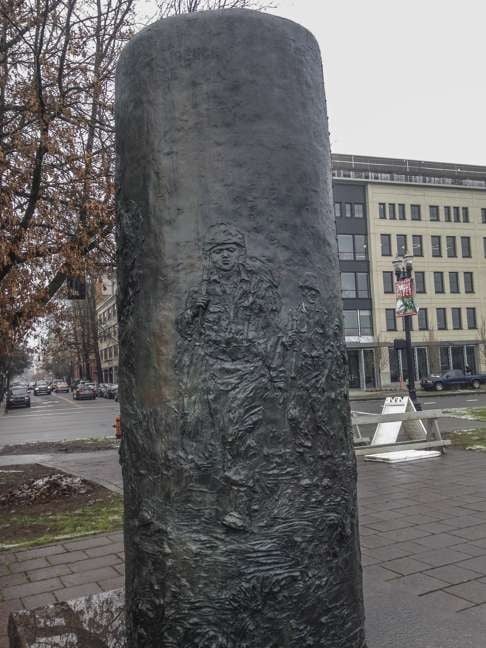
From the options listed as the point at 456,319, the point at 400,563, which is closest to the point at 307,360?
the point at 400,563

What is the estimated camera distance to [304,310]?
2.12 meters

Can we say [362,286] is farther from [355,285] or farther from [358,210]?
[358,210]

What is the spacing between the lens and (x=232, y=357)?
2.02 m

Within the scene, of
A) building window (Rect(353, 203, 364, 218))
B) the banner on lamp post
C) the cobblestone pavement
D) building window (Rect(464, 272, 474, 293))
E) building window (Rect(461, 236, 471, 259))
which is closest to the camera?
the cobblestone pavement

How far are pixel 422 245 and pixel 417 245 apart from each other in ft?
1.38

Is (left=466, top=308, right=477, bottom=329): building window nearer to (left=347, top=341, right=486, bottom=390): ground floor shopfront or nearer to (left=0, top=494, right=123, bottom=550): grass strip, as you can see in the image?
(left=347, top=341, right=486, bottom=390): ground floor shopfront

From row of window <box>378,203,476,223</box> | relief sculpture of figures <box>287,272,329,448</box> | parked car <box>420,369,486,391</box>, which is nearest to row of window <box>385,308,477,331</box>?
row of window <box>378,203,476,223</box>

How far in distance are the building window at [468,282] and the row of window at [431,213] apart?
15.6ft

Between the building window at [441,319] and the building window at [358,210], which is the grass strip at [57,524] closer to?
the building window at [358,210]

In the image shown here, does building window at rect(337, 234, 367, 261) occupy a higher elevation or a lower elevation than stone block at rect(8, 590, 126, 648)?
higher

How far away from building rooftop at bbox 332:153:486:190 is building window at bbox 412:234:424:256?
477 centimetres

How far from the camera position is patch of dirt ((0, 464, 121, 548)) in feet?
22.1

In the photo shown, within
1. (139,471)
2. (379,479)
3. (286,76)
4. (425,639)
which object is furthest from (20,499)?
(286,76)

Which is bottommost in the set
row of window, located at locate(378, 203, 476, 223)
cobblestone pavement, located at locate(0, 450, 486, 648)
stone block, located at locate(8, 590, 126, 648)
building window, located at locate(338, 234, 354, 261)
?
cobblestone pavement, located at locate(0, 450, 486, 648)
